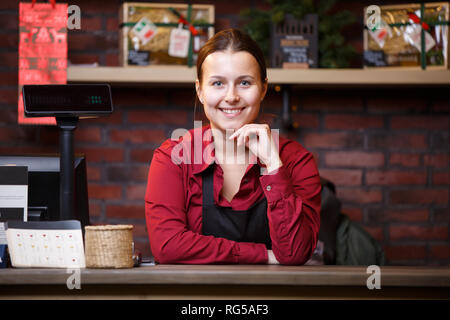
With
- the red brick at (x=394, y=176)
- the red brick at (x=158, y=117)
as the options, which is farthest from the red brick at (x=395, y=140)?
the red brick at (x=158, y=117)

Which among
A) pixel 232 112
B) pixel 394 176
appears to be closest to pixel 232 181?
pixel 232 112

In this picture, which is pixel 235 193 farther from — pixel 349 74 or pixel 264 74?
pixel 349 74

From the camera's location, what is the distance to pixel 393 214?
8.05ft

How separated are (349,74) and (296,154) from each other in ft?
2.49

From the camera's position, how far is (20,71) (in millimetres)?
2162

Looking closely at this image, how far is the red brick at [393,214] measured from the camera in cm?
245

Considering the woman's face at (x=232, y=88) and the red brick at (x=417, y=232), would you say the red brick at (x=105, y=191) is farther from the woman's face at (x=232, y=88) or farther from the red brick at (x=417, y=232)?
the red brick at (x=417, y=232)

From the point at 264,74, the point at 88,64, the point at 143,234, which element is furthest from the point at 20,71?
the point at 264,74

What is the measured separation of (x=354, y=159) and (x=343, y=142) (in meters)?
0.09

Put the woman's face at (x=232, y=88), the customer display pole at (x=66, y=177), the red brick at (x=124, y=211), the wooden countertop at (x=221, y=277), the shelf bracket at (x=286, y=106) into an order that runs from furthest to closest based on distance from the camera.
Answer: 1. the red brick at (x=124, y=211)
2. the shelf bracket at (x=286, y=106)
3. the woman's face at (x=232, y=88)
4. the customer display pole at (x=66, y=177)
5. the wooden countertop at (x=221, y=277)

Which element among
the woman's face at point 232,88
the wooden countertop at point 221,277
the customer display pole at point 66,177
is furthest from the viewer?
the woman's face at point 232,88

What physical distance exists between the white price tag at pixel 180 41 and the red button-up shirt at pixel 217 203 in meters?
0.67

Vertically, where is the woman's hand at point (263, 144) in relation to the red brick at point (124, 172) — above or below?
above
